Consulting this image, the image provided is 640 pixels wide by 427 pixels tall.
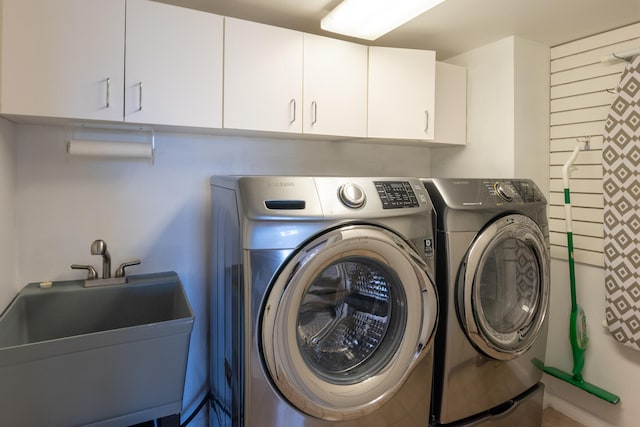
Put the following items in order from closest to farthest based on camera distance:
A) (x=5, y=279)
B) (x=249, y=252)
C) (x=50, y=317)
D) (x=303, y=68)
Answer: (x=249, y=252), (x=5, y=279), (x=50, y=317), (x=303, y=68)

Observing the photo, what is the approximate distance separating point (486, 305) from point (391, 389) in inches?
26.4

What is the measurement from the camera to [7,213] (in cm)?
159

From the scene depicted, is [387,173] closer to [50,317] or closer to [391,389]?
[391,389]

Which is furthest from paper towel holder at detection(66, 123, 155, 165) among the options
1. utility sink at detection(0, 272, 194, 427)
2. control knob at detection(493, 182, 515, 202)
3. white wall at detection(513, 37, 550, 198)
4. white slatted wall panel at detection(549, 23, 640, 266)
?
white slatted wall panel at detection(549, 23, 640, 266)

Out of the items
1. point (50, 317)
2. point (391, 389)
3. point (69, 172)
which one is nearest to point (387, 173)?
point (391, 389)

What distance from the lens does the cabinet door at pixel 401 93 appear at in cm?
213

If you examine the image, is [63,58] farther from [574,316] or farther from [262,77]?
[574,316]

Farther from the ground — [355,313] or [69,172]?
[69,172]

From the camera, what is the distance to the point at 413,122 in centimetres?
224

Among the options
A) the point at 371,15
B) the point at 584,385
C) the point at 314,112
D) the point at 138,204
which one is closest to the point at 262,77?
the point at 314,112

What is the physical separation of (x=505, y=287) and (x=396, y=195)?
844 millimetres

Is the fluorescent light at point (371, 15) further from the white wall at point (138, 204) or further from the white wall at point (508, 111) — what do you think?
the white wall at point (508, 111)

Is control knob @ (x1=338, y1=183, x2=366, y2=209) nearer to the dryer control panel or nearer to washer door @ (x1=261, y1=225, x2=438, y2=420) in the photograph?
washer door @ (x1=261, y1=225, x2=438, y2=420)

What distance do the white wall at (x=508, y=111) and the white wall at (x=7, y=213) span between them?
2483mm
